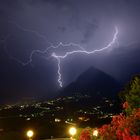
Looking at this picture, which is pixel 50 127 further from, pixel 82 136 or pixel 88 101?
pixel 88 101

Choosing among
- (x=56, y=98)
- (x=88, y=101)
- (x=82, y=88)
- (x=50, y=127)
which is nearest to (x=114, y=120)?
(x=50, y=127)

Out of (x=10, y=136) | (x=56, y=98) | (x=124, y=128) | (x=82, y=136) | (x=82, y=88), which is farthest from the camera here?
(x=82, y=88)

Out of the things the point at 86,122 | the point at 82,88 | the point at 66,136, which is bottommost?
the point at 66,136

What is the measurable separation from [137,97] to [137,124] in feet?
12.8

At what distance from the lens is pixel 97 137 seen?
5961 mm

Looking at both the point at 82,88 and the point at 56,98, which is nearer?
the point at 56,98

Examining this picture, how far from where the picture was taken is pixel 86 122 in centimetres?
1689

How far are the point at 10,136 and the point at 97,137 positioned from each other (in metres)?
8.05

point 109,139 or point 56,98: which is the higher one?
point 56,98

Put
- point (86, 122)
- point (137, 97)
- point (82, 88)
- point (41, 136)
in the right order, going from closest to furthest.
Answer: point (137, 97)
point (41, 136)
point (86, 122)
point (82, 88)

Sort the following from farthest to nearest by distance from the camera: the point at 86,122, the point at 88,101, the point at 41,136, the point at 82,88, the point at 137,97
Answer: the point at 82,88 → the point at 88,101 → the point at 86,122 → the point at 41,136 → the point at 137,97

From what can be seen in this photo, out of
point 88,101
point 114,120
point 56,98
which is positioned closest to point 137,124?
point 114,120

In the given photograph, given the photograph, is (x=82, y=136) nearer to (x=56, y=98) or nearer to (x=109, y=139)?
(x=109, y=139)

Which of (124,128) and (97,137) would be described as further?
(97,137)
